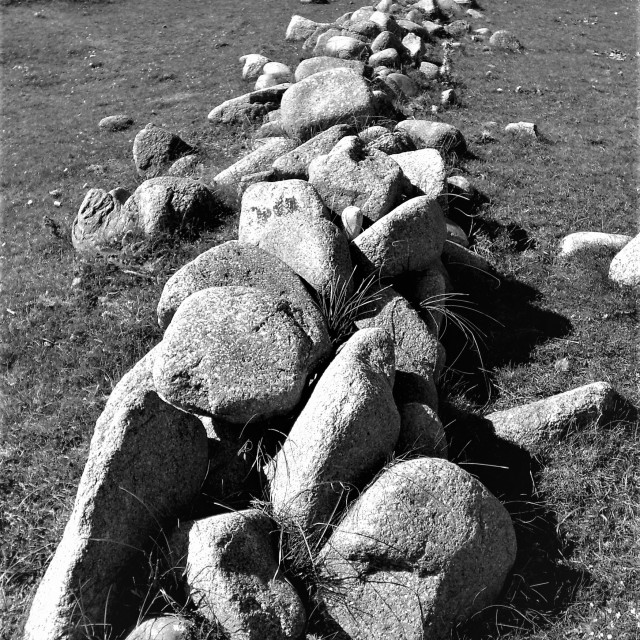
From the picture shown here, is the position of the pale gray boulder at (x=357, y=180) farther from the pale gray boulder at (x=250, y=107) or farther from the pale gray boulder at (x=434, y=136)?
the pale gray boulder at (x=250, y=107)

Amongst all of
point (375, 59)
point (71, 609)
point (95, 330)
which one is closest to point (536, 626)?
point (71, 609)

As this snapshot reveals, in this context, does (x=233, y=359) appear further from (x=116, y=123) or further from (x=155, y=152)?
(x=116, y=123)

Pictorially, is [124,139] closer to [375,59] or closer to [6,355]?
[375,59]

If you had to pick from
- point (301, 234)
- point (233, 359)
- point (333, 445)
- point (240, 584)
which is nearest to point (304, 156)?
point (301, 234)

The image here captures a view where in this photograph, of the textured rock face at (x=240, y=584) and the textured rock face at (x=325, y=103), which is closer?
the textured rock face at (x=240, y=584)

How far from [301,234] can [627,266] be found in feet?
13.4

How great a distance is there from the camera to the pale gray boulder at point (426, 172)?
9.20 meters

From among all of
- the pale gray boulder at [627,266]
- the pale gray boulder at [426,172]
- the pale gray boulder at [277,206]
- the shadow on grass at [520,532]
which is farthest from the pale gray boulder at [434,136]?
the shadow on grass at [520,532]

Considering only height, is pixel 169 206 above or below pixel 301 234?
below

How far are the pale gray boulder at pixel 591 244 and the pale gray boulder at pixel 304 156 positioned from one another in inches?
134

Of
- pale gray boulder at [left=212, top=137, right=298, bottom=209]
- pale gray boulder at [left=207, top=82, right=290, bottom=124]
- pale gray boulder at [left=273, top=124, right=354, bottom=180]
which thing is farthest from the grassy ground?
pale gray boulder at [left=273, top=124, right=354, bottom=180]

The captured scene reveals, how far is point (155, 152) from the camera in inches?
476

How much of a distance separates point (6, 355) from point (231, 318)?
3585 mm

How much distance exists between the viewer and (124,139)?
48.5 feet
